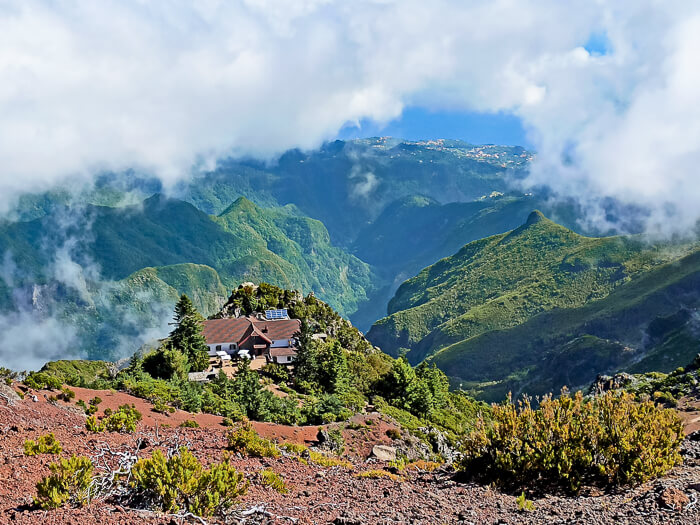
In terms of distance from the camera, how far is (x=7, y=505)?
929 cm

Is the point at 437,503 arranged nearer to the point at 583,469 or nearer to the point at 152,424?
the point at 583,469

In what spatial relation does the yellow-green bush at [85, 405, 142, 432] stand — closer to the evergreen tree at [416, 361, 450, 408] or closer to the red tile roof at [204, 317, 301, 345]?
the evergreen tree at [416, 361, 450, 408]

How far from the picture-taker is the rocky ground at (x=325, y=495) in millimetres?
9866

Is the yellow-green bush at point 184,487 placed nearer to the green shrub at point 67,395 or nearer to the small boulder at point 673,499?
the small boulder at point 673,499

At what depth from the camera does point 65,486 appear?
9320 mm

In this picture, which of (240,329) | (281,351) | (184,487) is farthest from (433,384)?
(184,487)

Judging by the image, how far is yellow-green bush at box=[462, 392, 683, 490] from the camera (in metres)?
13.2

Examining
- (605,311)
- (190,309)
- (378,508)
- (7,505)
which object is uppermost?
(605,311)

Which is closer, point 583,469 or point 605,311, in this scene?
point 583,469

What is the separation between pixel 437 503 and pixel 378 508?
1.67 m

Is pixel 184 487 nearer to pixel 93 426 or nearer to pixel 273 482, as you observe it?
pixel 273 482

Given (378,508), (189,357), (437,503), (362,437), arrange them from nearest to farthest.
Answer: (378,508), (437,503), (362,437), (189,357)

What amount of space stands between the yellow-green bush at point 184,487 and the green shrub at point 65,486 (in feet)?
2.94

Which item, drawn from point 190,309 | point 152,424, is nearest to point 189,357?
point 190,309
